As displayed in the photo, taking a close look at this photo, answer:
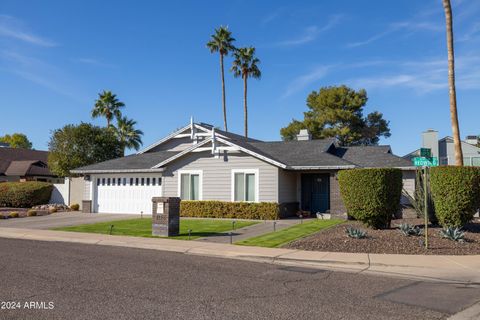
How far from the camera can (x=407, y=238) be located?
14203 mm

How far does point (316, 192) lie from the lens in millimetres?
24406

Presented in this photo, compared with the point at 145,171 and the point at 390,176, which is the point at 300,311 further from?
the point at 145,171

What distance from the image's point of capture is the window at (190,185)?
960 inches

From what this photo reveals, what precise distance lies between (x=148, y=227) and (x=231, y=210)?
5082 mm

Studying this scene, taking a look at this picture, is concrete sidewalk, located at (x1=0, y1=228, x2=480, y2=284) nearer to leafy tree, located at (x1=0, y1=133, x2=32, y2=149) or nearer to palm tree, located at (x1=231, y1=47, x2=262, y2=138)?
palm tree, located at (x1=231, y1=47, x2=262, y2=138)

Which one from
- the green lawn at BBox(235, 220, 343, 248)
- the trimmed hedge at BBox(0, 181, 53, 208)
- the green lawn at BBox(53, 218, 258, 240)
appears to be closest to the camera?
the green lawn at BBox(235, 220, 343, 248)

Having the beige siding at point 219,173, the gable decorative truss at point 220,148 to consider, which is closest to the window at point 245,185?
the beige siding at point 219,173

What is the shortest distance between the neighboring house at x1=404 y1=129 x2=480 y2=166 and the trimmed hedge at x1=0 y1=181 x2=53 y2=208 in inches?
1152

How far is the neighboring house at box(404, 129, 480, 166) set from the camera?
36.6 meters

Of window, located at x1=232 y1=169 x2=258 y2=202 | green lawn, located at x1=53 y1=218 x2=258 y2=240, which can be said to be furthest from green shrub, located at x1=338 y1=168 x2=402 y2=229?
window, located at x1=232 y1=169 x2=258 y2=202

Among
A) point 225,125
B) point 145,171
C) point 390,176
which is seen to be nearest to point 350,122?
point 225,125

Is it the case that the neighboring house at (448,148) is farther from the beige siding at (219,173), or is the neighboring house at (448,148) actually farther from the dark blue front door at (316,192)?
the beige siding at (219,173)

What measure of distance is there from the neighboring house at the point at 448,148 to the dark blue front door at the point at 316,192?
16.6 meters

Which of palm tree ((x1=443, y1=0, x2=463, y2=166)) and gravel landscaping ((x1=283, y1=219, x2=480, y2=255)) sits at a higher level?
palm tree ((x1=443, y1=0, x2=463, y2=166))
